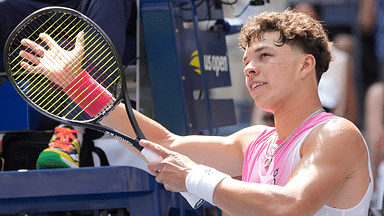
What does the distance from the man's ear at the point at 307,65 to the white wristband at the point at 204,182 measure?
407 millimetres

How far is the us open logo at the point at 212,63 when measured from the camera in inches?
97.0

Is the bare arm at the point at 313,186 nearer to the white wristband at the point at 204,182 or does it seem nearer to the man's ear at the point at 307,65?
the white wristband at the point at 204,182

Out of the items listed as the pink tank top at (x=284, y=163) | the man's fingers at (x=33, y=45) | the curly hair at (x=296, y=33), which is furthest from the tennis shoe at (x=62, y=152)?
the curly hair at (x=296, y=33)

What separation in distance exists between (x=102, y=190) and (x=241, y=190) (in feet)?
1.27

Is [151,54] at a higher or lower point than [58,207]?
higher

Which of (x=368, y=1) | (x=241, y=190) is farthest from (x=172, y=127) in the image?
(x=368, y=1)

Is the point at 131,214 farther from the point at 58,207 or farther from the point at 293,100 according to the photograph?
the point at 293,100

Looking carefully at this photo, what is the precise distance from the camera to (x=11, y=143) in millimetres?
2484

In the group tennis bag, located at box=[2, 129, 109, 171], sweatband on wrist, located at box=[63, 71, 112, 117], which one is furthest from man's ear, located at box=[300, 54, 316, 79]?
tennis bag, located at box=[2, 129, 109, 171]

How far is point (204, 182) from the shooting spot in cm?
148

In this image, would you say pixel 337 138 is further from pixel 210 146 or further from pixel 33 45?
pixel 33 45

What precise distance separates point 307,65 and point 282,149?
0.26m

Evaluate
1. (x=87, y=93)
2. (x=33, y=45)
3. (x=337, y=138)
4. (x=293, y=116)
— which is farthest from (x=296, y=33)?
(x=33, y=45)

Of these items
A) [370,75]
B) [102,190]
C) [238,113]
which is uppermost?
[102,190]
